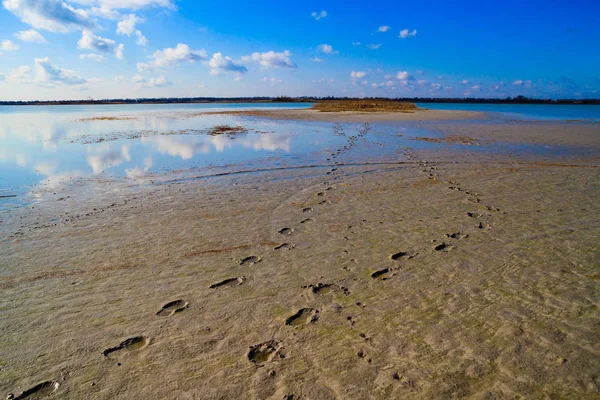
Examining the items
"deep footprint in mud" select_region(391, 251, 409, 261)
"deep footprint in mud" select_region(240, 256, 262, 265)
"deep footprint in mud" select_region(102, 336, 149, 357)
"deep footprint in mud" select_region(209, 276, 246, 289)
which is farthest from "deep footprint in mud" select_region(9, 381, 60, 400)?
"deep footprint in mud" select_region(391, 251, 409, 261)

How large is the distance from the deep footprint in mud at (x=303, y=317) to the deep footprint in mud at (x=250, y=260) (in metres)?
1.55

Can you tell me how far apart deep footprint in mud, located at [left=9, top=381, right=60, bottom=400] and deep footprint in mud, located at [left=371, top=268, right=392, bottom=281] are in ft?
12.7

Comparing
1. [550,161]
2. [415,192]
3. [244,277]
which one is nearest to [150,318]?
[244,277]

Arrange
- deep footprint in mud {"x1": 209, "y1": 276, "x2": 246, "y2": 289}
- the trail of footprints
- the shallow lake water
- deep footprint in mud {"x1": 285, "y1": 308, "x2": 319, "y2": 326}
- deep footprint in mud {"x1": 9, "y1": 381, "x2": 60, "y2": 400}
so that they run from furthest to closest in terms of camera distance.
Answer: the shallow lake water
deep footprint in mud {"x1": 209, "y1": 276, "x2": 246, "y2": 289}
deep footprint in mud {"x1": 285, "y1": 308, "x2": 319, "y2": 326}
the trail of footprints
deep footprint in mud {"x1": 9, "y1": 381, "x2": 60, "y2": 400}

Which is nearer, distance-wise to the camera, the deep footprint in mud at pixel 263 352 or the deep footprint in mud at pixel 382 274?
the deep footprint in mud at pixel 263 352

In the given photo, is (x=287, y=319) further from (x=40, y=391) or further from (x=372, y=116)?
(x=372, y=116)

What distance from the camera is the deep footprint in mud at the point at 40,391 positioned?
10.2ft

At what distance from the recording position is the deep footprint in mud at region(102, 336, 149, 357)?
3613 millimetres

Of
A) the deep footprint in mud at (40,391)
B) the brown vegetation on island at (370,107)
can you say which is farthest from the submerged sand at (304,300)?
the brown vegetation on island at (370,107)

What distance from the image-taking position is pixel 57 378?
130 inches

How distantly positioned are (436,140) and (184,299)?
19964 millimetres

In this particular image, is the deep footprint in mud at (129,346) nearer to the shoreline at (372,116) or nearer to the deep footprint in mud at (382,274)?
the deep footprint in mud at (382,274)

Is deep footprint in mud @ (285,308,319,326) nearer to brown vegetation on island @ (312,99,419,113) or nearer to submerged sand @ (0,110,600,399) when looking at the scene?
submerged sand @ (0,110,600,399)

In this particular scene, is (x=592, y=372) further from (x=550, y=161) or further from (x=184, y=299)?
(x=550, y=161)
